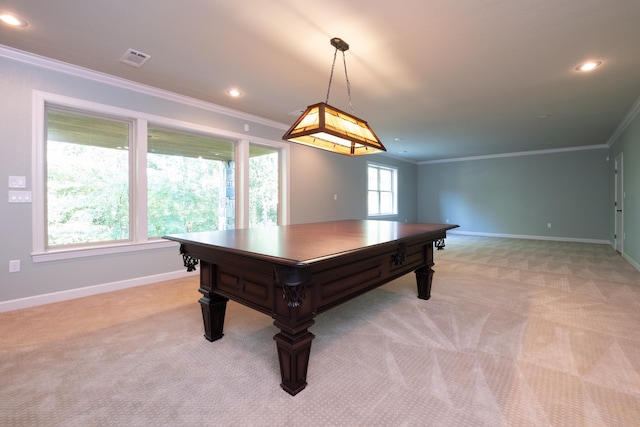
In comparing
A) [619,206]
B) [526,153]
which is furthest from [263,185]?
[526,153]

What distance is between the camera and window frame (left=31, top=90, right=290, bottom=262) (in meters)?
2.80

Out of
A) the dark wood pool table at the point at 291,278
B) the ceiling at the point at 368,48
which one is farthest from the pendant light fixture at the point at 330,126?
the dark wood pool table at the point at 291,278

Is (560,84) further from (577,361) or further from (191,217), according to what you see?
(191,217)

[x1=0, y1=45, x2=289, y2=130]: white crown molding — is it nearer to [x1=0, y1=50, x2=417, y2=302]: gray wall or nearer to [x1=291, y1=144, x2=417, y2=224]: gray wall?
[x1=0, y1=50, x2=417, y2=302]: gray wall

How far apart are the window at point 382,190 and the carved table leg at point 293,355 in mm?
6319

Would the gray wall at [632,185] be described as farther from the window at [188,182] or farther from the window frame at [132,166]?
the window at [188,182]

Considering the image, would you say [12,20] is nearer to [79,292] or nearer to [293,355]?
[79,292]

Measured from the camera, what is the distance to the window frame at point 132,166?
2805 mm

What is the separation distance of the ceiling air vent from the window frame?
0.66m

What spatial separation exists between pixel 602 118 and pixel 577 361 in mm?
4745

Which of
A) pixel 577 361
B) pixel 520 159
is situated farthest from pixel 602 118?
pixel 577 361

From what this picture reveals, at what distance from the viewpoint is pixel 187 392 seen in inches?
60.9

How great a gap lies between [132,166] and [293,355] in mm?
3248

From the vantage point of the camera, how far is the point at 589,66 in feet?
9.39
